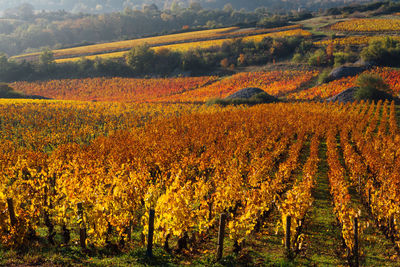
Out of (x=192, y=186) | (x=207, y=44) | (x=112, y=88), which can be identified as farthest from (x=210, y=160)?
(x=207, y=44)

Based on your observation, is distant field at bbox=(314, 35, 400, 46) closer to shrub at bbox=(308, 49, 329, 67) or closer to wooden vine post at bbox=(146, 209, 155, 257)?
shrub at bbox=(308, 49, 329, 67)

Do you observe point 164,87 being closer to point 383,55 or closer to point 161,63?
point 161,63

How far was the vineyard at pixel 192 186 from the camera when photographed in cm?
1052

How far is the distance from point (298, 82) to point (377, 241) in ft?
193

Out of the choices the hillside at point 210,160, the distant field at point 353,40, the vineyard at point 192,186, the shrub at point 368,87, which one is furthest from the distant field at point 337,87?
the distant field at point 353,40

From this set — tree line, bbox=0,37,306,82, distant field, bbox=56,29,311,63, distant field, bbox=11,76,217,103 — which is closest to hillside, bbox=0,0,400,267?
tree line, bbox=0,37,306,82

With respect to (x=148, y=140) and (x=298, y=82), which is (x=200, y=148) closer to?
(x=148, y=140)

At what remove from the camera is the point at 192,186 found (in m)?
12.6

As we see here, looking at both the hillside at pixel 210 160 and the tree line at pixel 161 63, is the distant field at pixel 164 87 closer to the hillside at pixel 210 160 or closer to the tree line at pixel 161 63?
the hillside at pixel 210 160

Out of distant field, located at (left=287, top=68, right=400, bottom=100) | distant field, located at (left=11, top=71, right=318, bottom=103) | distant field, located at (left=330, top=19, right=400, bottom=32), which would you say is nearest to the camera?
distant field, located at (left=287, top=68, right=400, bottom=100)

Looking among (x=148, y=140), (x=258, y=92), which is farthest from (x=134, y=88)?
(x=148, y=140)

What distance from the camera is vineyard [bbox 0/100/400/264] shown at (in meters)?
10.5

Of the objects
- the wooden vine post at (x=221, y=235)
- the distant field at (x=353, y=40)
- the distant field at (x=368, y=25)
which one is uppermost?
the distant field at (x=368, y=25)

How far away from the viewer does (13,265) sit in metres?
9.16
